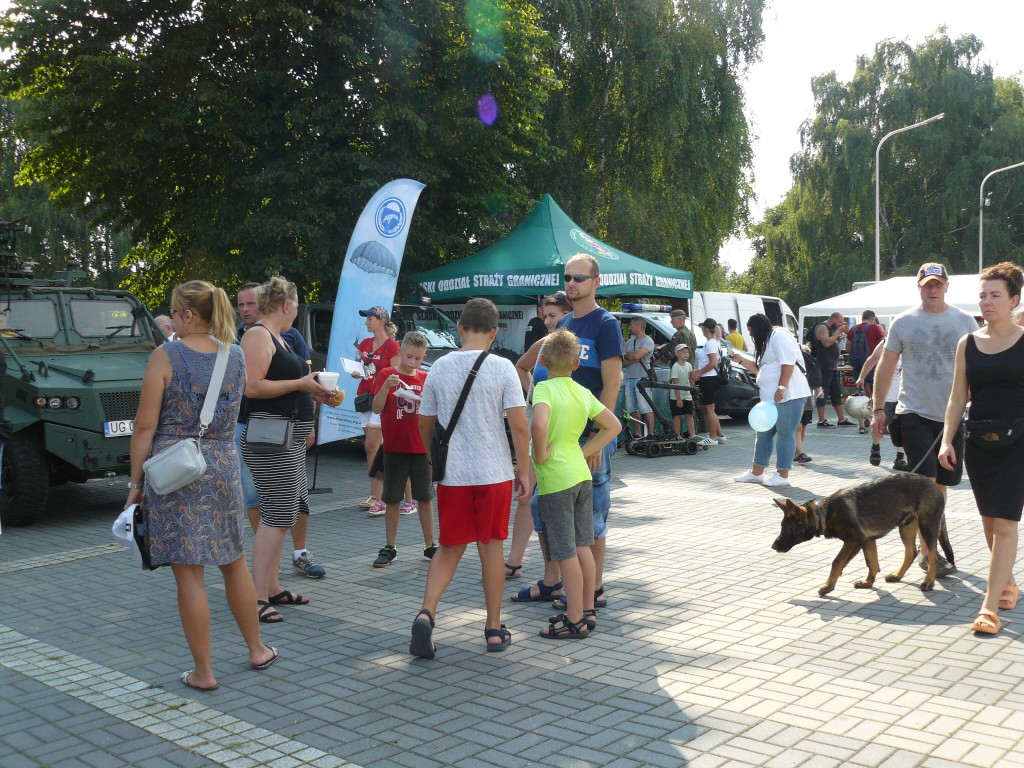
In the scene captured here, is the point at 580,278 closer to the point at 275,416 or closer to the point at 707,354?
the point at 275,416

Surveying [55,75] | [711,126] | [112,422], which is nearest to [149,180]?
[55,75]

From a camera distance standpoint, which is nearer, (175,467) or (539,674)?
(175,467)

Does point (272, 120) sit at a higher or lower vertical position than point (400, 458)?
higher

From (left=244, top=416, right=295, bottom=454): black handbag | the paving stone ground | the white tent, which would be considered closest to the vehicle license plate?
the paving stone ground

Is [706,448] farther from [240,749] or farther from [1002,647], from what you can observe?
[240,749]

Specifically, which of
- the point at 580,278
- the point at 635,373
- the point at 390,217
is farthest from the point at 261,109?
the point at 580,278

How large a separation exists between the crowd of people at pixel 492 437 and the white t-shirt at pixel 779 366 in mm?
3553

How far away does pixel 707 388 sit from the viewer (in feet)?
46.4

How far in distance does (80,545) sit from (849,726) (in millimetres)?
6421

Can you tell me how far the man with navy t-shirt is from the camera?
208 inches

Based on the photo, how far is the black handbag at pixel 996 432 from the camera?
502cm

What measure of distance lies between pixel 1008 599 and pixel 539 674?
2740mm

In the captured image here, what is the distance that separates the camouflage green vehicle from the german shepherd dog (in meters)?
6.04

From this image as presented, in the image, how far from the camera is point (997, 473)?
5.11 m
